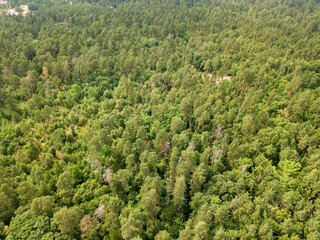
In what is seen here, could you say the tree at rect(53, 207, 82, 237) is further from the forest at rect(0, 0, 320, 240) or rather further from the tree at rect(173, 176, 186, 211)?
the tree at rect(173, 176, 186, 211)

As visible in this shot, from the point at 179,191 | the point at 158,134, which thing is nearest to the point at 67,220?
the point at 179,191

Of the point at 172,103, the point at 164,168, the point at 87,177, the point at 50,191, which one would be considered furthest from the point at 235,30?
the point at 50,191

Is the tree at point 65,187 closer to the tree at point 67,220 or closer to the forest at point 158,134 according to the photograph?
the forest at point 158,134

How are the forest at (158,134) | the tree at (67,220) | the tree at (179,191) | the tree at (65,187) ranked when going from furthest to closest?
the tree at (65,187)
the tree at (179,191)
the forest at (158,134)
the tree at (67,220)

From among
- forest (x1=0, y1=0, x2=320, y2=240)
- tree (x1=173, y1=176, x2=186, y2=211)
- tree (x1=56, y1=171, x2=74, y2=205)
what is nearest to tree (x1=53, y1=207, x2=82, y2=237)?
forest (x1=0, y1=0, x2=320, y2=240)

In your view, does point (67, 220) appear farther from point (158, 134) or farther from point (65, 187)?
point (158, 134)

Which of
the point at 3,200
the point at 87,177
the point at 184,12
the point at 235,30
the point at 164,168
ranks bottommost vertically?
the point at 164,168

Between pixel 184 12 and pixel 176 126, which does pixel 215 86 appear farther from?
pixel 184 12

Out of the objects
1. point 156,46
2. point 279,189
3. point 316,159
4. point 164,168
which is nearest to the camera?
point 279,189

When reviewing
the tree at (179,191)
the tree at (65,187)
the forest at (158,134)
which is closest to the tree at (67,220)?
the forest at (158,134)
